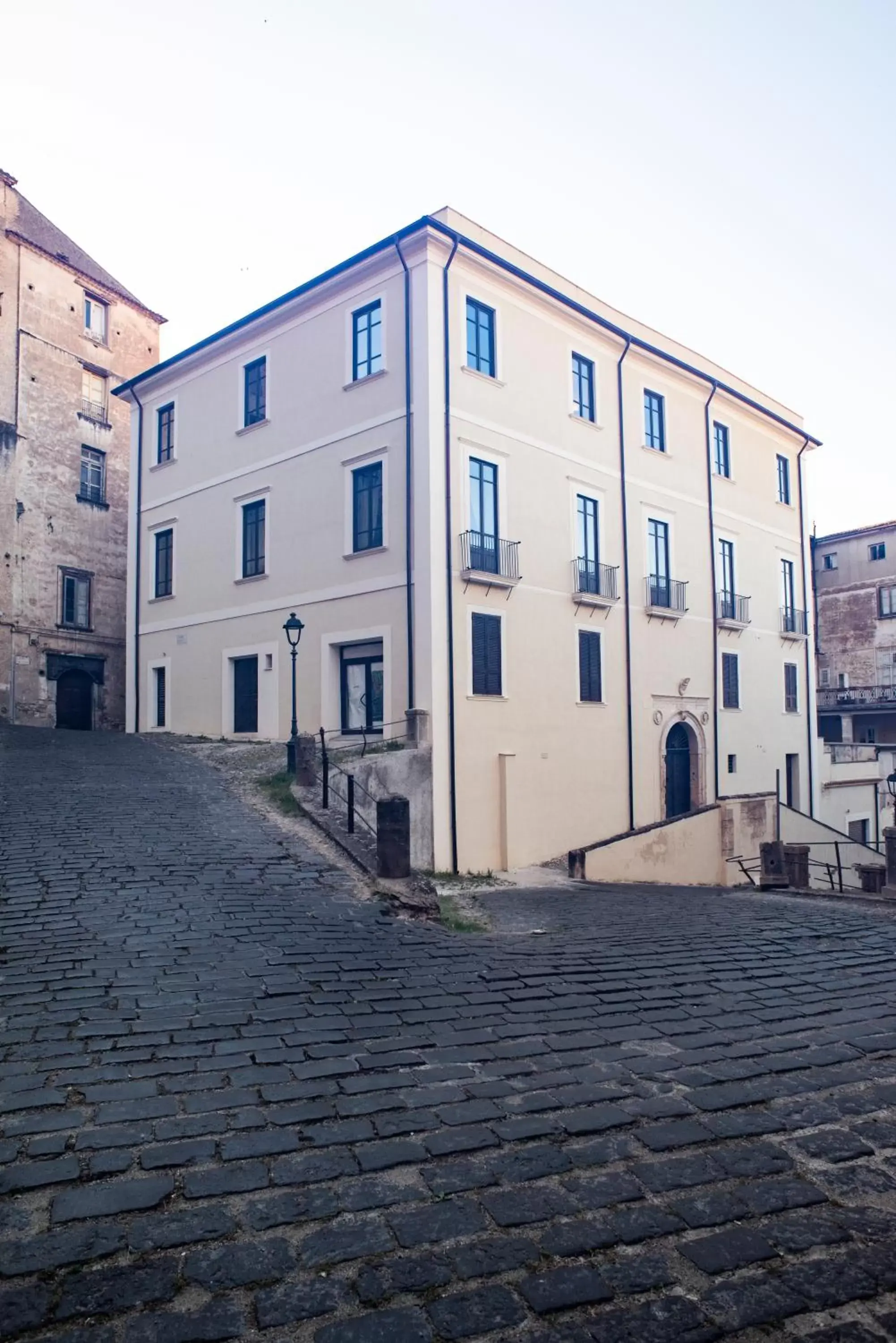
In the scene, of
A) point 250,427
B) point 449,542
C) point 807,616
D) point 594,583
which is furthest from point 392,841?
point 807,616

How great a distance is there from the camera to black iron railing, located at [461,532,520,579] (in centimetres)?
1731

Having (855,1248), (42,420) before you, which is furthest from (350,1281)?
(42,420)

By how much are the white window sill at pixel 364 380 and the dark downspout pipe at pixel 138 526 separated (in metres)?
8.78

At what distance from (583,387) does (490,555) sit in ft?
19.4

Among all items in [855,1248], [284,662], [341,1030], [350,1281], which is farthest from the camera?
[284,662]

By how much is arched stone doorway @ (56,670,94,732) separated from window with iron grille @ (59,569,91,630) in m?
1.53

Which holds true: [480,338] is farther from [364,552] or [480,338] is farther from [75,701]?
[75,701]

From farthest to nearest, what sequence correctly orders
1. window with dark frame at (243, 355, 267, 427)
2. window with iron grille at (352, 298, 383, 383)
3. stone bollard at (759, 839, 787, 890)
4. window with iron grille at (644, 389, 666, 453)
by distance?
window with iron grille at (644, 389, 666, 453) < window with dark frame at (243, 355, 267, 427) < window with iron grille at (352, 298, 383, 383) < stone bollard at (759, 839, 787, 890)

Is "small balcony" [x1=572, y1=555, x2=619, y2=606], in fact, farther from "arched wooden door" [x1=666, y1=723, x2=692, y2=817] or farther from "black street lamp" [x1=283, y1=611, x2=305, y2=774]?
"black street lamp" [x1=283, y1=611, x2=305, y2=774]

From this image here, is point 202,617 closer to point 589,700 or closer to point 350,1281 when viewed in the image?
point 589,700

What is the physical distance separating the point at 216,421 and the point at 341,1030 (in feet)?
65.2

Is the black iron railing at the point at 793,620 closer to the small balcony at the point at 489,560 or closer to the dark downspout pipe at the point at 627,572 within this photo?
the dark downspout pipe at the point at 627,572

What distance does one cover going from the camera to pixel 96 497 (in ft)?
95.4

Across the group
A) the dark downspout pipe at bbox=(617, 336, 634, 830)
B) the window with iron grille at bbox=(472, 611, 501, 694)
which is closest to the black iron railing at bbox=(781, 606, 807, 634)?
the dark downspout pipe at bbox=(617, 336, 634, 830)
